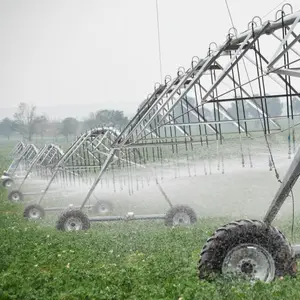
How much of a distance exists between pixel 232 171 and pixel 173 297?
29.7 meters

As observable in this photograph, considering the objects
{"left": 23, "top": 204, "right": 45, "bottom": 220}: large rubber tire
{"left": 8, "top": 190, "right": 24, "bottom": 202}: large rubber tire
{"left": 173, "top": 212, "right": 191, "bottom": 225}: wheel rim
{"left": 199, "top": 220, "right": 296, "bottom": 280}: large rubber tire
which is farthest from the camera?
{"left": 8, "top": 190, "right": 24, "bottom": 202}: large rubber tire

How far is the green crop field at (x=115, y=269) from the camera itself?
6.33 m

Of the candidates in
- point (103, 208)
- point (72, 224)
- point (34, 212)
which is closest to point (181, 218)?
point (72, 224)

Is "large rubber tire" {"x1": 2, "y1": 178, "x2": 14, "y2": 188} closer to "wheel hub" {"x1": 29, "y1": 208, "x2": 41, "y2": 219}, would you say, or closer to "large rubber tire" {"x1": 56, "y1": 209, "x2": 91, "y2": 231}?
"wheel hub" {"x1": 29, "y1": 208, "x2": 41, "y2": 219}

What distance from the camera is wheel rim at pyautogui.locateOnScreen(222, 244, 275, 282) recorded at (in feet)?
22.2

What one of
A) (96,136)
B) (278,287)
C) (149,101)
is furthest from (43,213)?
(278,287)

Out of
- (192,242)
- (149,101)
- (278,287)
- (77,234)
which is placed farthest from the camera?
(149,101)

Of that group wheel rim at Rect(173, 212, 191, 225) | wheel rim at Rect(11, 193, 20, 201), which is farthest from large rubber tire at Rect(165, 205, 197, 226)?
wheel rim at Rect(11, 193, 20, 201)

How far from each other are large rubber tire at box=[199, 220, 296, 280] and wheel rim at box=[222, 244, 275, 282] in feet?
0.15

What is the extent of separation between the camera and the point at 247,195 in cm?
2528

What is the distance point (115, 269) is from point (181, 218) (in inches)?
281

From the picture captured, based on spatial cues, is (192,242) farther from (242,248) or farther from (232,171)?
(232,171)

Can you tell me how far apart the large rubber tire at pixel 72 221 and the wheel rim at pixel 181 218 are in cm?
234

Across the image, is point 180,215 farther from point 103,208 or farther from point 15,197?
point 15,197
